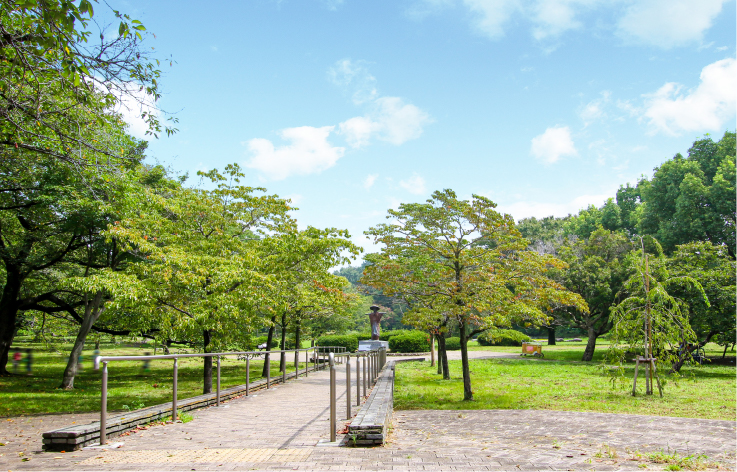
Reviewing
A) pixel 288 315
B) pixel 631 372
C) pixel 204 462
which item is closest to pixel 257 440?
pixel 204 462

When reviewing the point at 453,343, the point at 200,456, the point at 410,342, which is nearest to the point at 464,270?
the point at 200,456

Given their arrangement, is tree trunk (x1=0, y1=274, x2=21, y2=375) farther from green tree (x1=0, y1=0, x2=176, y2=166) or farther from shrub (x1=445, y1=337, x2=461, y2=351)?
shrub (x1=445, y1=337, x2=461, y2=351)

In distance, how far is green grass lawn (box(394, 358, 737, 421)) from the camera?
10.4m

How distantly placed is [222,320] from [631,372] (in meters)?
15.8

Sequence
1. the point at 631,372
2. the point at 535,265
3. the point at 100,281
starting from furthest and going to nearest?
the point at 631,372
the point at 535,265
the point at 100,281

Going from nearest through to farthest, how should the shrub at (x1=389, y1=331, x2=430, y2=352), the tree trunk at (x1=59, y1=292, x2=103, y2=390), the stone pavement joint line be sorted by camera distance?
1. the stone pavement joint line
2. the tree trunk at (x1=59, y1=292, x2=103, y2=390)
3. the shrub at (x1=389, y1=331, x2=430, y2=352)

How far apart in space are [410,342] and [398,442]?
2776 centimetres

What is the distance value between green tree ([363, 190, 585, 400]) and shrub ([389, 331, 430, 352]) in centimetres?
2003

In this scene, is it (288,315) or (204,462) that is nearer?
(204,462)

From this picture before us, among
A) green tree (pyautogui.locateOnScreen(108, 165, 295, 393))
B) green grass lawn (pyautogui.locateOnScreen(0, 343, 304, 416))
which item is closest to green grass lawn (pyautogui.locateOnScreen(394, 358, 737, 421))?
green tree (pyautogui.locateOnScreen(108, 165, 295, 393))

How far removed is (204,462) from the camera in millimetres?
4730

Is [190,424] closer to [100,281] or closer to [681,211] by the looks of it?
[100,281]

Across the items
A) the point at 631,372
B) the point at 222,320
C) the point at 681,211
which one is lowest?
the point at 631,372

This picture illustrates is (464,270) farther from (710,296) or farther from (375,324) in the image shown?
(375,324)
